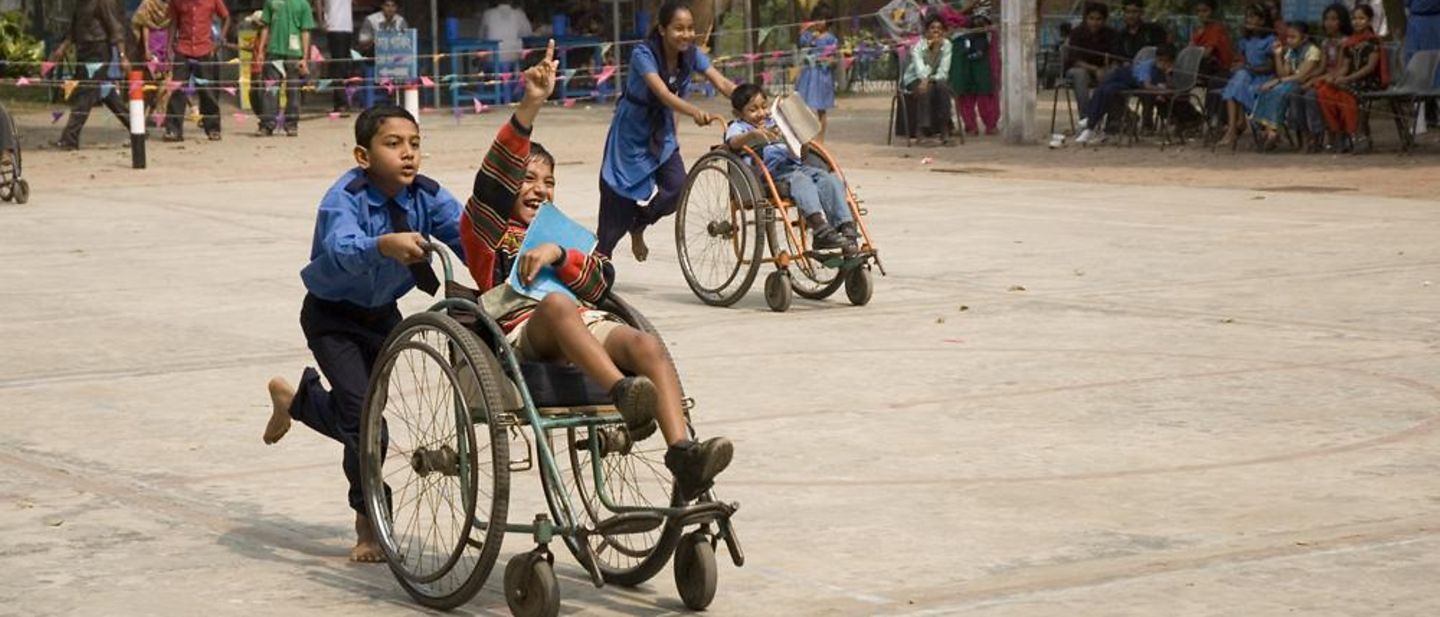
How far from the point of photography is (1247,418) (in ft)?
27.4

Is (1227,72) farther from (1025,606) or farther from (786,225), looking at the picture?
(1025,606)

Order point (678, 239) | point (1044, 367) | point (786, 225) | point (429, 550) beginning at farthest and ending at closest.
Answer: point (678, 239) < point (786, 225) < point (1044, 367) < point (429, 550)

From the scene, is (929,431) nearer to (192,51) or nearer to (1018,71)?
(1018,71)

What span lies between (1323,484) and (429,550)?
2734mm

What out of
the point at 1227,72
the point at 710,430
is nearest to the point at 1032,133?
the point at 1227,72

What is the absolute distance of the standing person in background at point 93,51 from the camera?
82.4 ft

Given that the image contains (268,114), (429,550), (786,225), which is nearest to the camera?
(429,550)

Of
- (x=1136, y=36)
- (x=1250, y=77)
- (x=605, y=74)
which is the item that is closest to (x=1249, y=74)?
(x=1250, y=77)

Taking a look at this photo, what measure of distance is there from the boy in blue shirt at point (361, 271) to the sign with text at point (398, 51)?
2288 cm

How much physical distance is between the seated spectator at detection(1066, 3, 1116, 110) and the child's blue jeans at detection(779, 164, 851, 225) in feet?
43.6

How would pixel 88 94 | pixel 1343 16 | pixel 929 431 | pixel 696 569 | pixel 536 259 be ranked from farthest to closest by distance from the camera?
pixel 88 94
pixel 1343 16
pixel 929 431
pixel 536 259
pixel 696 569

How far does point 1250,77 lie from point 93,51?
40.5 ft

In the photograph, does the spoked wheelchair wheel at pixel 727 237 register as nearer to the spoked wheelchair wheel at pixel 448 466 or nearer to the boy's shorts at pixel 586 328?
the spoked wheelchair wheel at pixel 448 466

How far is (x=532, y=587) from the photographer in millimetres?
5496
